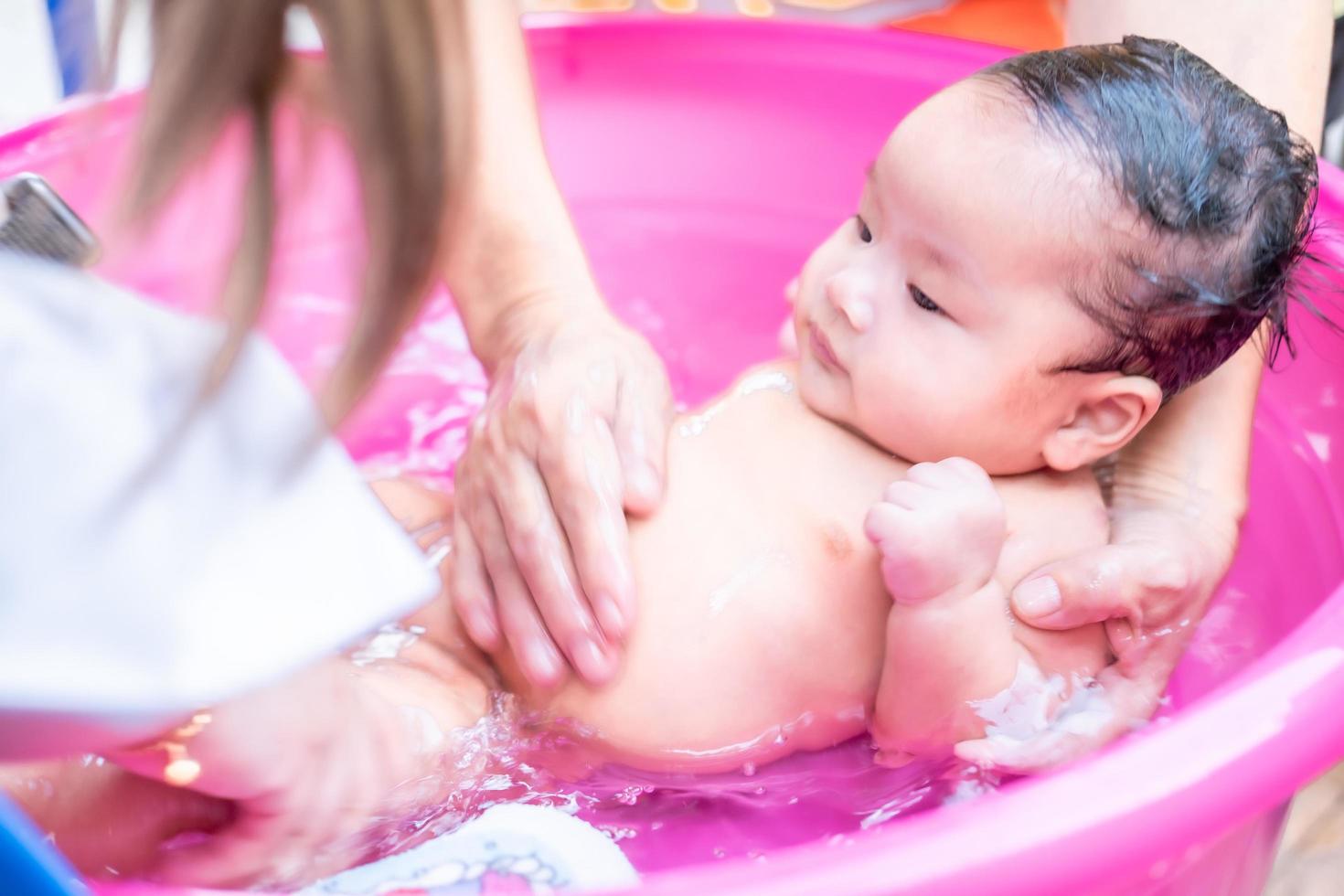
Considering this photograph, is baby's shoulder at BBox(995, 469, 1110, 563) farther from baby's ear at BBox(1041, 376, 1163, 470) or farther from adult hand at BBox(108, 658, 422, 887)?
adult hand at BBox(108, 658, 422, 887)

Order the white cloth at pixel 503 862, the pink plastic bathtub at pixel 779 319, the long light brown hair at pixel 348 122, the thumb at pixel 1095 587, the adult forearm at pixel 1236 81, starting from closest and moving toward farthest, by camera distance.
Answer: the long light brown hair at pixel 348 122
the pink plastic bathtub at pixel 779 319
the white cloth at pixel 503 862
the thumb at pixel 1095 587
the adult forearm at pixel 1236 81

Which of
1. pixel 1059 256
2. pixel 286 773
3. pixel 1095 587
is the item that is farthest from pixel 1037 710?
pixel 286 773

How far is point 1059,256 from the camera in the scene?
778 mm

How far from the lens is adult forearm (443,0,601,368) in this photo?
1.01m

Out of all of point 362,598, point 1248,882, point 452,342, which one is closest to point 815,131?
Result: point 452,342

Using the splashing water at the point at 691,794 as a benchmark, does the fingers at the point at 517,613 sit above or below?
above

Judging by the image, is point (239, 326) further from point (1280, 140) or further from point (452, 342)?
point (452, 342)

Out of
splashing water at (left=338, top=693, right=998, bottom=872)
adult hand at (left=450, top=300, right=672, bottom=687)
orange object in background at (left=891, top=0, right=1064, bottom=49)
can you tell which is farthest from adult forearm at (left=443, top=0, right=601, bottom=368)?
orange object in background at (left=891, top=0, right=1064, bottom=49)

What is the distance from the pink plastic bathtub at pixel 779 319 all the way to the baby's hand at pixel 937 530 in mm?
144

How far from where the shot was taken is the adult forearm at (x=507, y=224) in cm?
101

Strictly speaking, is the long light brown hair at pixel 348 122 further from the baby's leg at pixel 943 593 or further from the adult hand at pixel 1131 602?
the adult hand at pixel 1131 602

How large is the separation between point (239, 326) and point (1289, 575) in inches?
35.1

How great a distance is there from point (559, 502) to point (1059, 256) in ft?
1.16

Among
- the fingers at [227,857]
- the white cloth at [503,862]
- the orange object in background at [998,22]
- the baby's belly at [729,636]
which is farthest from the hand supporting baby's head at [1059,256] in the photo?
the orange object in background at [998,22]
